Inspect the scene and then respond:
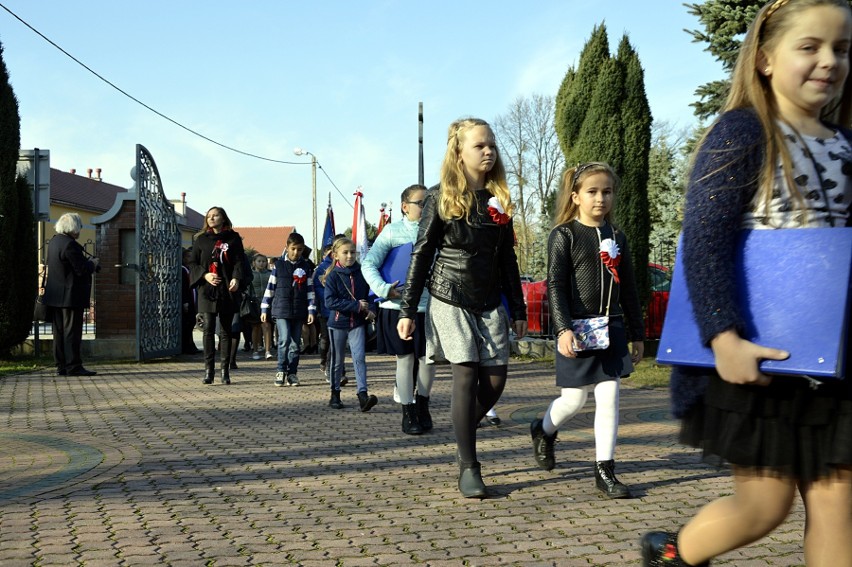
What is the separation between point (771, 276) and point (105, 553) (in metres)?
3.10

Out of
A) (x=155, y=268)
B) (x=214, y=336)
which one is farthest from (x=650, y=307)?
(x=155, y=268)

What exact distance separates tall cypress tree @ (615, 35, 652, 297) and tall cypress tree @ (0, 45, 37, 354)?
1005cm

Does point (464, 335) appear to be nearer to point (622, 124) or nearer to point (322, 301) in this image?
point (322, 301)

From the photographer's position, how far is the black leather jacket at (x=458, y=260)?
521 centimetres

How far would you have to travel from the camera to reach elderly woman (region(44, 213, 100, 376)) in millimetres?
13195

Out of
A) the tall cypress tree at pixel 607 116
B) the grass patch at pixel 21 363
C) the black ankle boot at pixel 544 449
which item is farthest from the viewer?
the tall cypress tree at pixel 607 116

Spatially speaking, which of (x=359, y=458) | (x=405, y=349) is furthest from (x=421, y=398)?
(x=359, y=458)

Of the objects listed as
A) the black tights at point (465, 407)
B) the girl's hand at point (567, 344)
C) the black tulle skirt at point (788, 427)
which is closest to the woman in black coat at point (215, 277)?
the black tights at point (465, 407)

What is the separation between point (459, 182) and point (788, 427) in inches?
126

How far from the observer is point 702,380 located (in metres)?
2.43

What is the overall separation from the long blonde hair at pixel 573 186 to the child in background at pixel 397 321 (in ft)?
6.21

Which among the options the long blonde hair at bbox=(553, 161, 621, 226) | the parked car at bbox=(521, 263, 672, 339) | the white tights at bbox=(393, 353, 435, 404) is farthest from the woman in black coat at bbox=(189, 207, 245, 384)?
the long blonde hair at bbox=(553, 161, 621, 226)

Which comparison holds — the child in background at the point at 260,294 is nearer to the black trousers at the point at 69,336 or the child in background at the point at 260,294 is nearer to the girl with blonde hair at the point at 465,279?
the black trousers at the point at 69,336

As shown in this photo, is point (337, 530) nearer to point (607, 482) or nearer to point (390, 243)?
point (607, 482)
